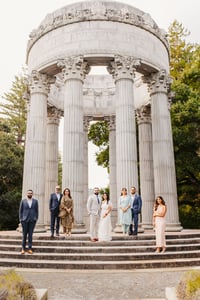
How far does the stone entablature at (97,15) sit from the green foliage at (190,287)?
20.9 metres

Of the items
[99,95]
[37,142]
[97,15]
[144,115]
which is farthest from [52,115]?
[97,15]

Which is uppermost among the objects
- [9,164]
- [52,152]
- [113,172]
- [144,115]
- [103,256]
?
[144,115]

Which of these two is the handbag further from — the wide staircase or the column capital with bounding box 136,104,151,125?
the column capital with bounding box 136,104,151,125

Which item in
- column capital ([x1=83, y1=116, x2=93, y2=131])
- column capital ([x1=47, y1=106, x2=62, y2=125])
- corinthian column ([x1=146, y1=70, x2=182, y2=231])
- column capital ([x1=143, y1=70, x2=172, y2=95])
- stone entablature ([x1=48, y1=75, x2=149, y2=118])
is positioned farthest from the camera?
column capital ([x1=83, y1=116, x2=93, y2=131])

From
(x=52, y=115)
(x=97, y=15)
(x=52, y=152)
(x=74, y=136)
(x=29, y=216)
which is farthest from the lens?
(x=52, y=115)

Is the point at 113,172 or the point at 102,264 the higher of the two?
the point at 113,172

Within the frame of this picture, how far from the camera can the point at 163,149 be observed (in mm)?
23688

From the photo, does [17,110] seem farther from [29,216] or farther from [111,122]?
[29,216]

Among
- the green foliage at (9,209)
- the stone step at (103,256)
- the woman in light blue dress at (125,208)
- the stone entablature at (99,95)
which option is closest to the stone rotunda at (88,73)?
the woman in light blue dress at (125,208)

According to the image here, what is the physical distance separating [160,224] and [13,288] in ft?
32.1

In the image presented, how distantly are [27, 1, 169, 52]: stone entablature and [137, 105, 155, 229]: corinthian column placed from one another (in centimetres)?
933

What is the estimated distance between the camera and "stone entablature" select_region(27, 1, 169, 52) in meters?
22.3

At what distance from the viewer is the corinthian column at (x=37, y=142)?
72.9 ft

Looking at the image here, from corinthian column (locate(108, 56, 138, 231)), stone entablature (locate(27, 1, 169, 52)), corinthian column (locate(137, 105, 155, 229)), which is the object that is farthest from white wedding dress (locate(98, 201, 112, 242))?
stone entablature (locate(27, 1, 169, 52))
